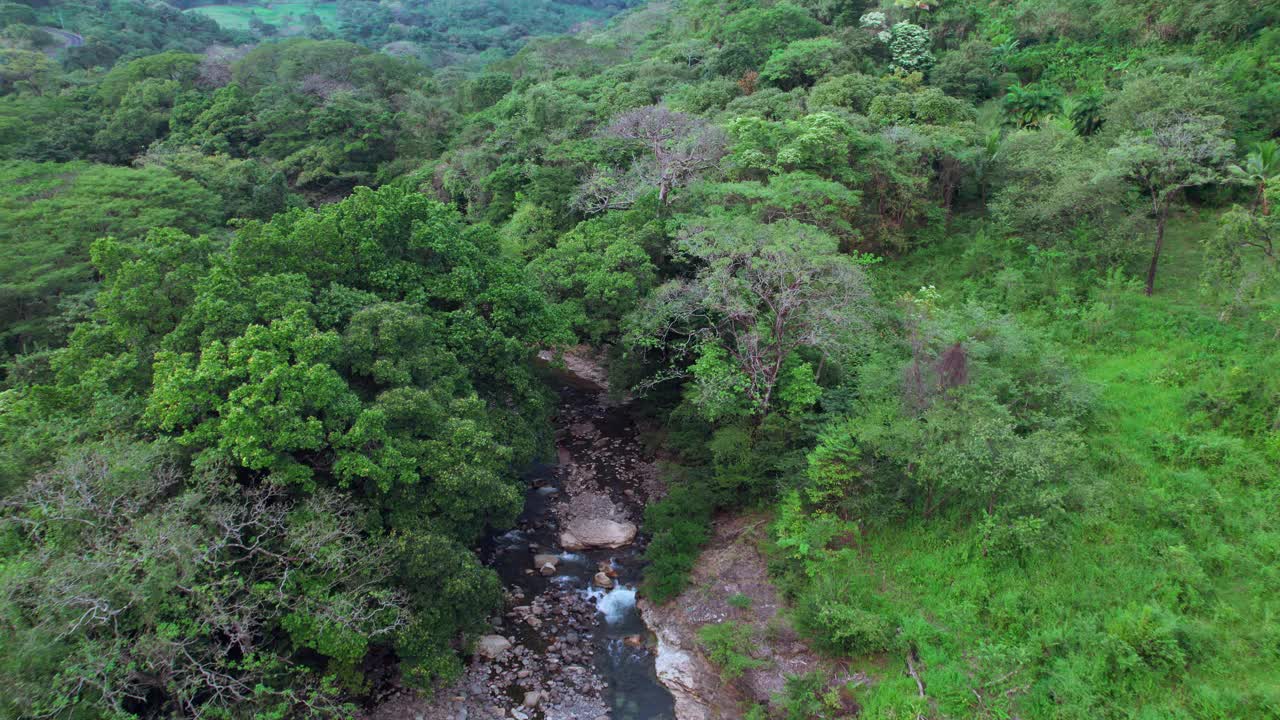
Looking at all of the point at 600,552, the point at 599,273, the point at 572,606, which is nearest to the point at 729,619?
the point at 572,606

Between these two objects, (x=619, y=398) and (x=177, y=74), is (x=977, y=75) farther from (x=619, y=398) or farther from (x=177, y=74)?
(x=177, y=74)

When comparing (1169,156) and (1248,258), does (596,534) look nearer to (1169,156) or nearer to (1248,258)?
(1248,258)

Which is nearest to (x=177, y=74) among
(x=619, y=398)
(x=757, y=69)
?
(x=757, y=69)

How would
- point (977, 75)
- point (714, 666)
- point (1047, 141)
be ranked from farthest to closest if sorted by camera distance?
point (977, 75) → point (1047, 141) → point (714, 666)

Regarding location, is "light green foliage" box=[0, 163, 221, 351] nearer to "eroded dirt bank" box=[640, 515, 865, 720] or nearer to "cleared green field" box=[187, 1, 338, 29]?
"eroded dirt bank" box=[640, 515, 865, 720]

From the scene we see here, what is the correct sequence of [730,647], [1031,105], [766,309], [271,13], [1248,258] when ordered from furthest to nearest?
[271,13], [1031,105], [766,309], [1248,258], [730,647]

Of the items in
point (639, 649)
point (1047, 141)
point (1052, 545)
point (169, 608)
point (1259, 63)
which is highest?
point (1259, 63)
